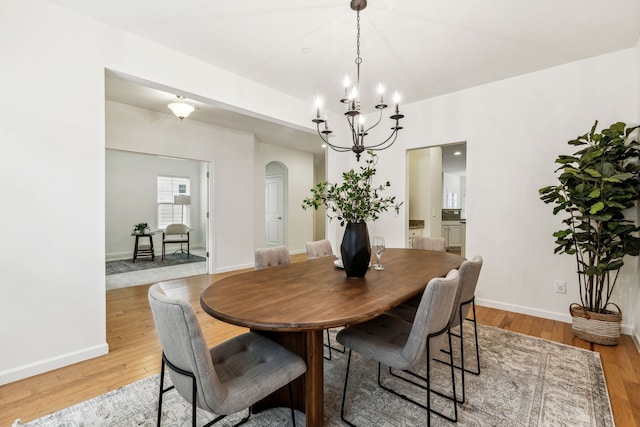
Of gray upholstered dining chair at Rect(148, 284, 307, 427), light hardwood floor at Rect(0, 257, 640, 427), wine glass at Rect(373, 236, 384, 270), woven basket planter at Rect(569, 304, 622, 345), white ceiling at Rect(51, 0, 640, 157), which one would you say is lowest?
light hardwood floor at Rect(0, 257, 640, 427)

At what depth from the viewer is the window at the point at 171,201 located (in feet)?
24.2

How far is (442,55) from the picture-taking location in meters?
2.87

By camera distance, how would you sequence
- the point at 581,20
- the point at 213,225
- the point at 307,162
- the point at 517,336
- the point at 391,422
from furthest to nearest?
1. the point at 307,162
2. the point at 213,225
3. the point at 517,336
4. the point at 581,20
5. the point at 391,422

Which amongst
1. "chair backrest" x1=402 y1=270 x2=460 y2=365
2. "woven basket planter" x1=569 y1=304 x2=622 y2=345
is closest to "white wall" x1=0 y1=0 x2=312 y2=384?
"chair backrest" x1=402 y1=270 x2=460 y2=365

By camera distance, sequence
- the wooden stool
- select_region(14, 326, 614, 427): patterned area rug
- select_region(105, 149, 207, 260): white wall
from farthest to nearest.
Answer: select_region(105, 149, 207, 260): white wall, the wooden stool, select_region(14, 326, 614, 427): patterned area rug

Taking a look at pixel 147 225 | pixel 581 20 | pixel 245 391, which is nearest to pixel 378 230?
pixel 581 20

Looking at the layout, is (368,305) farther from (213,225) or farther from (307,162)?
(307,162)

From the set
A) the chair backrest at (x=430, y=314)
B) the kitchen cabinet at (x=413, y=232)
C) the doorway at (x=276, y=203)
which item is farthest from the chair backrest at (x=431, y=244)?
the doorway at (x=276, y=203)

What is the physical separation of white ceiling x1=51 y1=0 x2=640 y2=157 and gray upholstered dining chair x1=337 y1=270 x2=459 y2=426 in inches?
80.3

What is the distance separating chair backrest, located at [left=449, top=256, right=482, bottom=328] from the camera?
1791mm

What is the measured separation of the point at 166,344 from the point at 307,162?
6.55 meters

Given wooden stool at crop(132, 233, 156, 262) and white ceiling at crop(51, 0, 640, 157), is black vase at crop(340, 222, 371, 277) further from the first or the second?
wooden stool at crop(132, 233, 156, 262)

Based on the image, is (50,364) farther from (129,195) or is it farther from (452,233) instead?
(452,233)

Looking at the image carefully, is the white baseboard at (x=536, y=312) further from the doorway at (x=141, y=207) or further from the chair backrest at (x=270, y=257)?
the doorway at (x=141, y=207)
